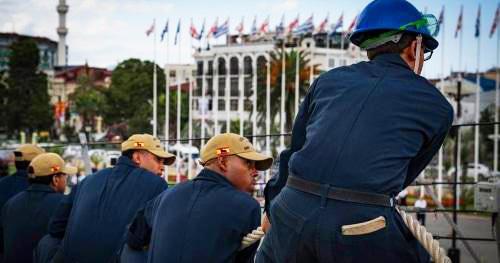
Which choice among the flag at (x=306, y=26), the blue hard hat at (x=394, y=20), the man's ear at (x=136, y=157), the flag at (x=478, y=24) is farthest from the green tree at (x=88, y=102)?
the blue hard hat at (x=394, y=20)

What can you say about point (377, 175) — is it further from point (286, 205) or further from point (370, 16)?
point (370, 16)

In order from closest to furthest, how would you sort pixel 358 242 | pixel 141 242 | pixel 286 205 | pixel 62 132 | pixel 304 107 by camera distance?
1. pixel 358 242
2. pixel 286 205
3. pixel 304 107
4. pixel 141 242
5. pixel 62 132

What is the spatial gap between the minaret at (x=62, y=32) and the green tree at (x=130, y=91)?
50599 mm

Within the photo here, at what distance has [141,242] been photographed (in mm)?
4746

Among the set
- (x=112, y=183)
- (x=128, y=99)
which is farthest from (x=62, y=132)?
(x=112, y=183)

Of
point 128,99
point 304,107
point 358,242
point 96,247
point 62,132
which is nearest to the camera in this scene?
point 358,242

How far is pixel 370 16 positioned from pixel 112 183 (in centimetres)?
325

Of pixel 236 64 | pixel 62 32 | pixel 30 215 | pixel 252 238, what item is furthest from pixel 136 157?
pixel 62 32

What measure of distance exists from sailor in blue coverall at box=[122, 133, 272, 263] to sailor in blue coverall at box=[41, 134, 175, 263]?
3.65ft

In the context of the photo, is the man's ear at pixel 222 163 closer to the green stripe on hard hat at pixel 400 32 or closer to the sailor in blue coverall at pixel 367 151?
the sailor in blue coverall at pixel 367 151

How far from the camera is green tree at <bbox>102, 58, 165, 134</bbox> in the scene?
8088 centimetres

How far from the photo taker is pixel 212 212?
13.8ft

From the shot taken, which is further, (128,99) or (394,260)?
(128,99)

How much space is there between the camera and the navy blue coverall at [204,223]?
4.13 metres
